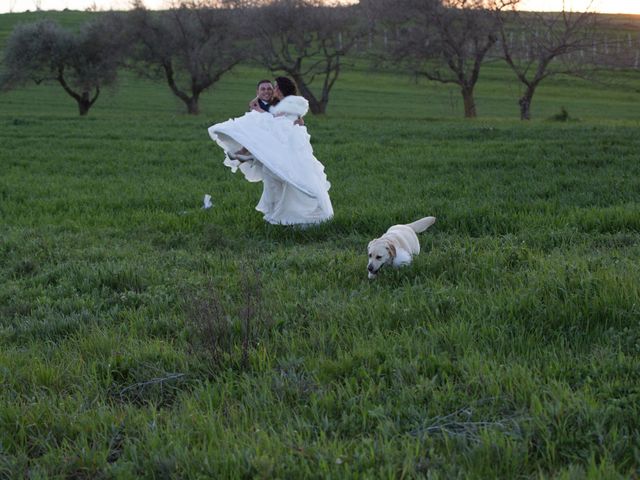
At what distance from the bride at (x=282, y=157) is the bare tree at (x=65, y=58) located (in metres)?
36.6

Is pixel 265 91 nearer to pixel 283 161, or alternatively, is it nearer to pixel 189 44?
pixel 283 161

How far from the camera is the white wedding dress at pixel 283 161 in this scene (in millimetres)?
9703

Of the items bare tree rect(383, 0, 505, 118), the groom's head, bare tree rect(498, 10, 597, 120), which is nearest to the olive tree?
bare tree rect(383, 0, 505, 118)

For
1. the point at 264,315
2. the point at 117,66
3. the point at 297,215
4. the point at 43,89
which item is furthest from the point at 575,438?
the point at 43,89

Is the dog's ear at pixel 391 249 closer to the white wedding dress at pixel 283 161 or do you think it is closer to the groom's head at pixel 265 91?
the white wedding dress at pixel 283 161

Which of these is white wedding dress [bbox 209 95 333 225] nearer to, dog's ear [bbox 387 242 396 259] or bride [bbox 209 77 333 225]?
bride [bbox 209 77 333 225]

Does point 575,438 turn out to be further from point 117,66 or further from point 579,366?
point 117,66

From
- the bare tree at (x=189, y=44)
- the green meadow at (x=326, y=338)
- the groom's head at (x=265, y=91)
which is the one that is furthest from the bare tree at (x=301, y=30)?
the groom's head at (x=265, y=91)

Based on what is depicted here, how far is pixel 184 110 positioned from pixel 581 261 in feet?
144

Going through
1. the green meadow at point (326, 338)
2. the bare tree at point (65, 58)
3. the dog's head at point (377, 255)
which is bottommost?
the green meadow at point (326, 338)

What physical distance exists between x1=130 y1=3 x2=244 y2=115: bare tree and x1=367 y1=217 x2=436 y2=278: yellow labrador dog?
122 feet

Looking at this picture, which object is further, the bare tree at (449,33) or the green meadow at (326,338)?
the bare tree at (449,33)

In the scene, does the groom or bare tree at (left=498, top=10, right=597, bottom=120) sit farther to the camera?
bare tree at (left=498, top=10, right=597, bottom=120)

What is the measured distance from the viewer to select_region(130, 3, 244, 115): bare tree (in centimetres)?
4262
